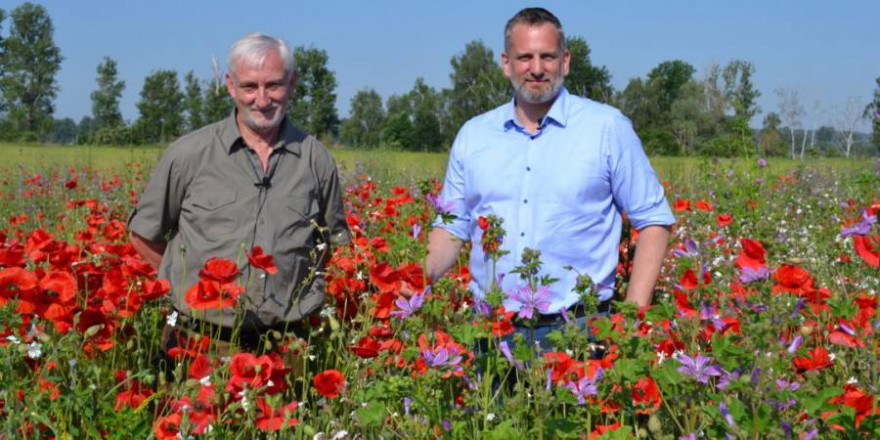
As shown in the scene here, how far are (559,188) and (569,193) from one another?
38 mm

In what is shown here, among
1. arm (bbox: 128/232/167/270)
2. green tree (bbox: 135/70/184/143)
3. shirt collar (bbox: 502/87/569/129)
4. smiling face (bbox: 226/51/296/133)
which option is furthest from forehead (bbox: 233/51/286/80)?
green tree (bbox: 135/70/184/143)

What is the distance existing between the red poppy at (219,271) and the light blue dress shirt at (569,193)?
38.1 inches

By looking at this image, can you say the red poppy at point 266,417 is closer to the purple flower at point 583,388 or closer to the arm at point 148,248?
the purple flower at point 583,388

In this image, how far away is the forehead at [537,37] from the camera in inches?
115

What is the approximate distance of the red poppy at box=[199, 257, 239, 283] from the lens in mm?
2137

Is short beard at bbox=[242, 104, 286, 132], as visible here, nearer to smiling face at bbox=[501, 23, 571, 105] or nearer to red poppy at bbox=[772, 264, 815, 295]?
smiling face at bbox=[501, 23, 571, 105]

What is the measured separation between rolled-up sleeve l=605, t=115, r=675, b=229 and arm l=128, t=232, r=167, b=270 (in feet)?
A: 5.67

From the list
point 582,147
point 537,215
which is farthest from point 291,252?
point 582,147

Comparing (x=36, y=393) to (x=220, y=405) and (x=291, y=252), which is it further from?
(x=291, y=252)

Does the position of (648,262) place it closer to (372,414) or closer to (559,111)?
(559,111)

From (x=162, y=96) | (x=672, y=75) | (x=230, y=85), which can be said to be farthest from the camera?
(x=672, y=75)

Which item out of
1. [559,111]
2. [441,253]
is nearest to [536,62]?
[559,111]

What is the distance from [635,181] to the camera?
9.55 ft

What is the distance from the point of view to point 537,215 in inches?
116
